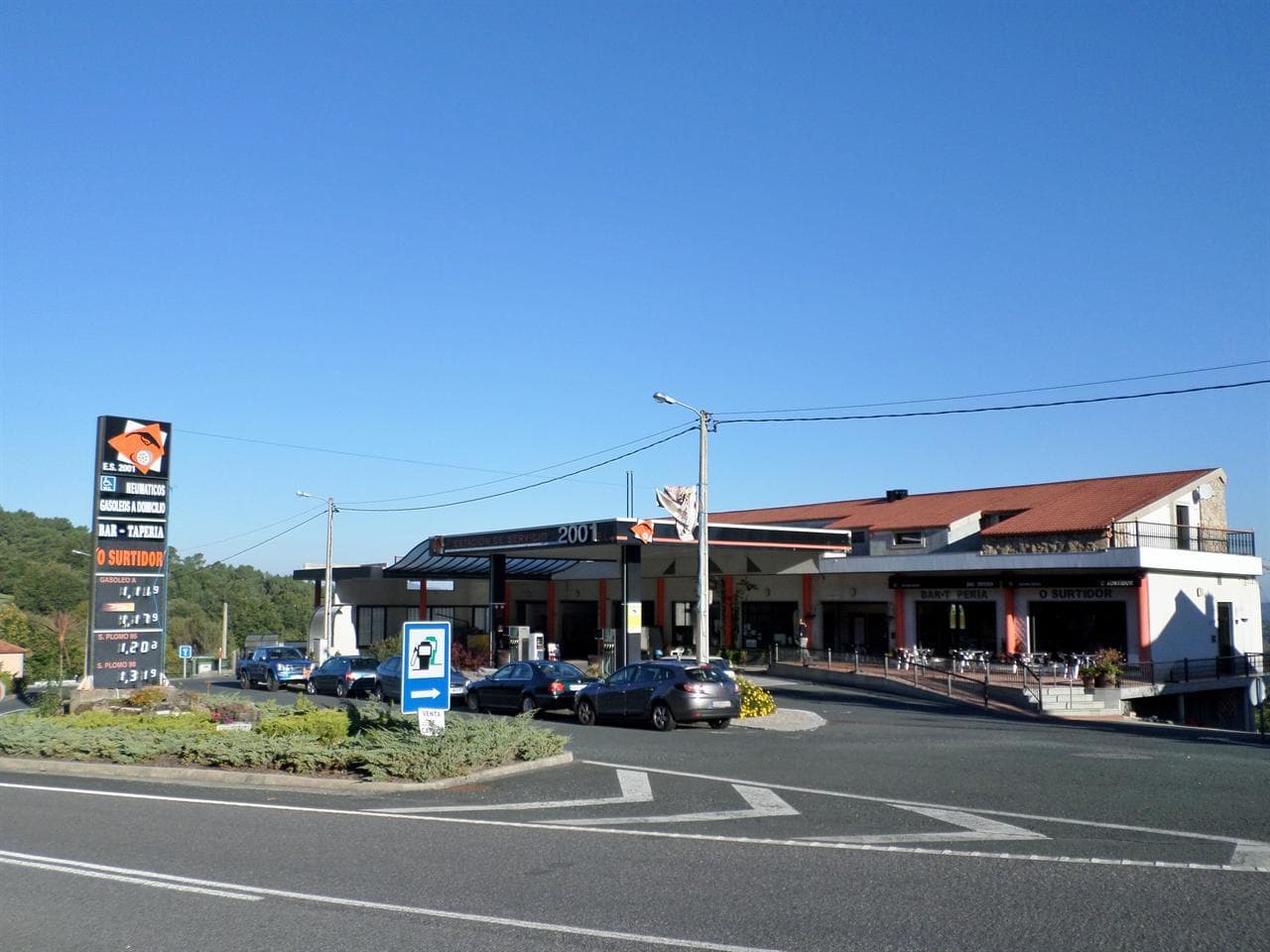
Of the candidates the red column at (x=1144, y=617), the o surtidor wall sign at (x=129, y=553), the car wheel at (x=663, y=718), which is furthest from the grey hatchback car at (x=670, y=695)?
the red column at (x=1144, y=617)

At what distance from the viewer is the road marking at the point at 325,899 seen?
7.13 metres

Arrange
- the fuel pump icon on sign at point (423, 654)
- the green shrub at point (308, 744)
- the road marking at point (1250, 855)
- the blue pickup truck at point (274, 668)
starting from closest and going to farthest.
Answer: the road marking at point (1250, 855) < the green shrub at point (308, 744) < the fuel pump icon on sign at point (423, 654) < the blue pickup truck at point (274, 668)

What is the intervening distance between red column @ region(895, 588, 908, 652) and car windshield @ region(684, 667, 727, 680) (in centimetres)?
2159

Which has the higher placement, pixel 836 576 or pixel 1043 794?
pixel 836 576

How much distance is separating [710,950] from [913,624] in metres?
37.1

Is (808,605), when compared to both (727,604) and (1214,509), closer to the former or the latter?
(727,604)

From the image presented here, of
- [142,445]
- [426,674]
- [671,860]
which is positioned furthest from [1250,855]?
[142,445]

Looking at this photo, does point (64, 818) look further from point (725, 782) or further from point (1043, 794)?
point (1043, 794)

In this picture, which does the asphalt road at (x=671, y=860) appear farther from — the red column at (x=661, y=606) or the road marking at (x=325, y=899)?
the red column at (x=661, y=606)

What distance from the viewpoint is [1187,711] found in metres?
35.9

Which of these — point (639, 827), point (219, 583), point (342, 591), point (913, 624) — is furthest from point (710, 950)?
point (219, 583)

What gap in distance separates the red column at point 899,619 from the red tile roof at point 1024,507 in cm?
278

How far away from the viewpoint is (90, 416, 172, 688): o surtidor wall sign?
906 inches

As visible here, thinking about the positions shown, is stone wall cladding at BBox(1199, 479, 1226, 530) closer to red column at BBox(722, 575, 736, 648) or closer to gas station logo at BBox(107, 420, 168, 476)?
red column at BBox(722, 575, 736, 648)
